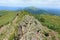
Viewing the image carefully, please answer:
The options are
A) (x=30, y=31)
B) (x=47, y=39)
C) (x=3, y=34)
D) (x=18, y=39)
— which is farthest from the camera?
(x=3, y=34)

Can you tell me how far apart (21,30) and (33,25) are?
11.0 ft

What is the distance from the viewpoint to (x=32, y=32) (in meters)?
36.5

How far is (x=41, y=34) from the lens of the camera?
3600cm

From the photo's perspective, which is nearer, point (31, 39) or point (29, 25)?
point (31, 39)

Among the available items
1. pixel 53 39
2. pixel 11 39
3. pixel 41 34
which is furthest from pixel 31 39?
pixel 11 39

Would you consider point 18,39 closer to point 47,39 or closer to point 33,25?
point 33,25

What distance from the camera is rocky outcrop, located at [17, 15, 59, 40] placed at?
117 feet

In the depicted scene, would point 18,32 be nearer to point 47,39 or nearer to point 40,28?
point 40,28

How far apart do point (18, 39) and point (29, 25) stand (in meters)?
3.95

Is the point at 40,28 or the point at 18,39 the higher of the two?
Answer: the point at 40,28

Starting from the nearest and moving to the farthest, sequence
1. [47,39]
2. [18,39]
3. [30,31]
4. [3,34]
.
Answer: [47,39], [30,31], [18,39], [3,34]

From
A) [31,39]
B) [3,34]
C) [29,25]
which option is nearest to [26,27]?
[29,25]

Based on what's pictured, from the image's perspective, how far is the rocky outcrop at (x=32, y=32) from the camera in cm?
3559

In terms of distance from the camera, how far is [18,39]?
131ft
